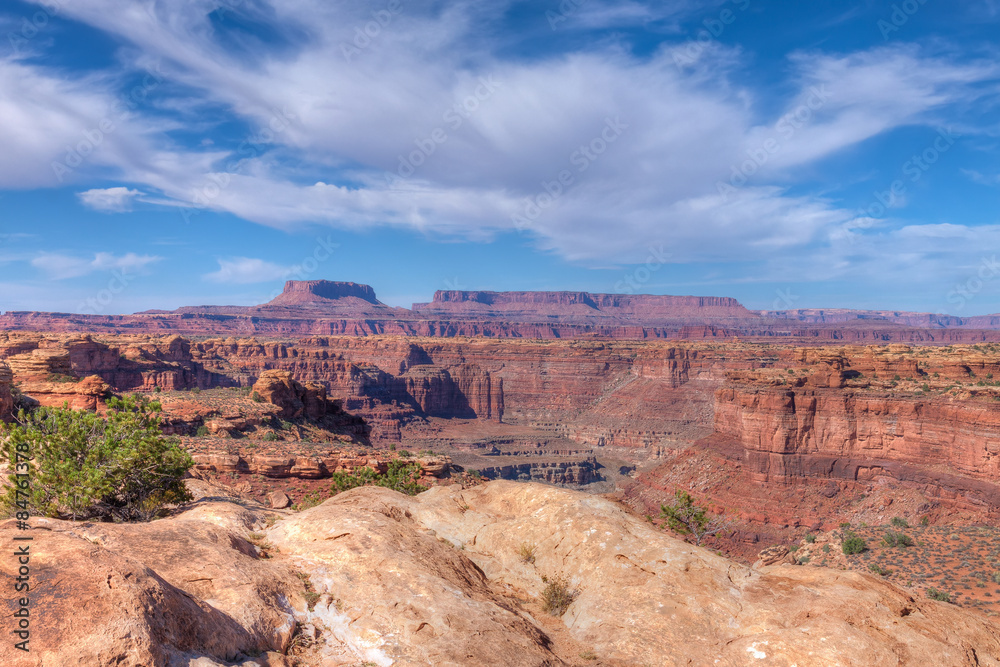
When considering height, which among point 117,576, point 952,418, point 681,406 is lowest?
point 681,406

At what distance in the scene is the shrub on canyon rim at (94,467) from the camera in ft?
37.3

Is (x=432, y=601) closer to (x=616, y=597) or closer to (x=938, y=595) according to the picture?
(x=616, y=597)

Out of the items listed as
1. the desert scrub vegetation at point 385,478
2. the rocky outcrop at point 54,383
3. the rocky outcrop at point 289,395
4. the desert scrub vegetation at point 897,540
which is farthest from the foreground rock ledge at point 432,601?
the rocky outcrop at point 289,395

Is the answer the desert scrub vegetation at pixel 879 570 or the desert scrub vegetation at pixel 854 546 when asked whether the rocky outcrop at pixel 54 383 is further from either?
the desert scrub vegetation at pixel 854 546

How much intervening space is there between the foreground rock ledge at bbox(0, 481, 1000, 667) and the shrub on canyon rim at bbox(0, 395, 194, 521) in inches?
78.1

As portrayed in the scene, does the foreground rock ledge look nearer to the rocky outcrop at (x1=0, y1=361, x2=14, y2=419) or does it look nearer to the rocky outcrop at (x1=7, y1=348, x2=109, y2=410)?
the rocky outcrop at (x1=0, y1=361, x2=14, y2=419)

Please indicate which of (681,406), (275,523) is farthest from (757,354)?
(275,523)

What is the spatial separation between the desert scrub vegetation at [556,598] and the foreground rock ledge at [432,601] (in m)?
0.18

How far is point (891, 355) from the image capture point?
58.6 metres

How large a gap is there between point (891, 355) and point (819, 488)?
23.4 m

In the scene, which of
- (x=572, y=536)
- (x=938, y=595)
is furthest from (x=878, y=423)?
(x=572, y=536)

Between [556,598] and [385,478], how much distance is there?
48.3ft

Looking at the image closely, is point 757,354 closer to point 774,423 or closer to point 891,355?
point 891,355

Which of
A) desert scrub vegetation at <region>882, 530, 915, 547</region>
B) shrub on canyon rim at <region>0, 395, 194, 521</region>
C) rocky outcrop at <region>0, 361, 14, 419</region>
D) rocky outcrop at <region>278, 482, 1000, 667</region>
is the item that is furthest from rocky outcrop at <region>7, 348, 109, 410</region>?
desert scrub vegetation at <region>882, 530, 915, 547</region>
